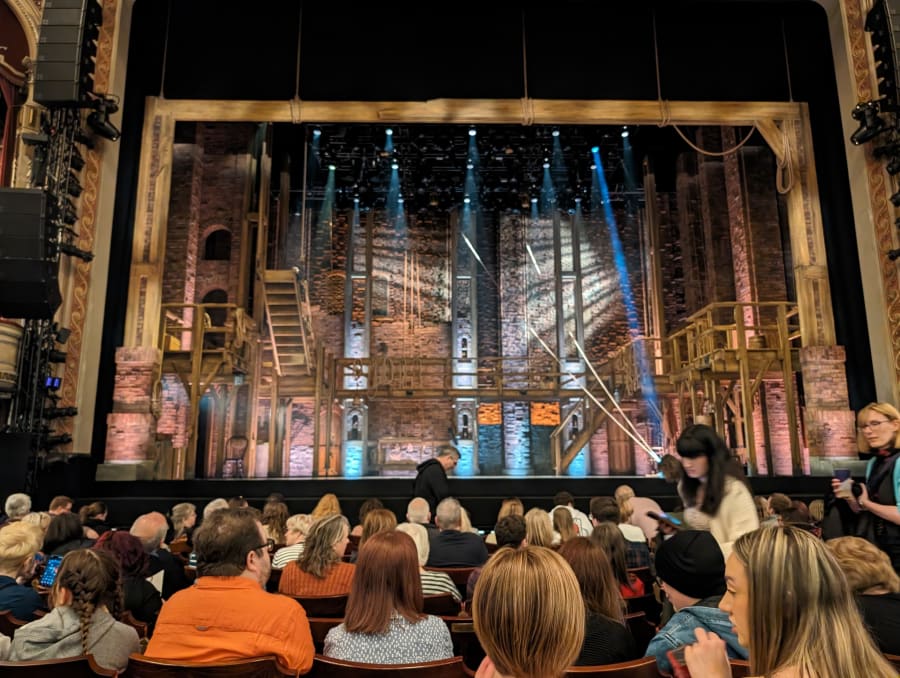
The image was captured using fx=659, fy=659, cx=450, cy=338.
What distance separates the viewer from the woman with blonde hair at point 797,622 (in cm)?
104

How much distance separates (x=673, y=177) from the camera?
18.0m

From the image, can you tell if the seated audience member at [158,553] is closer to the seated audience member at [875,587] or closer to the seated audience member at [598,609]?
the seated audience member at [598,609]

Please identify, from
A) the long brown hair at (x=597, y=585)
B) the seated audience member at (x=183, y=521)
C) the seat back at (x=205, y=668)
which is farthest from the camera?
the seated audience member at (x=183, y=521)

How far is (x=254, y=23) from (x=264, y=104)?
43.9 inches

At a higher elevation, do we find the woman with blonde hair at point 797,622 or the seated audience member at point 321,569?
the woman with blonde hair at point 797,622

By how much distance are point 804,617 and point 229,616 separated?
1.57m

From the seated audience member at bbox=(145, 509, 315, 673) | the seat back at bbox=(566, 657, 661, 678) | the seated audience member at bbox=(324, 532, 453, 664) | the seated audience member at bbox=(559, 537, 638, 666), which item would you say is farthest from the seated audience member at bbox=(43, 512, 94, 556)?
the seat back at bbox=(566, 657, 661, 678)

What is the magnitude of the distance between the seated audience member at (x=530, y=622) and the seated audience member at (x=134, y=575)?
1.96m

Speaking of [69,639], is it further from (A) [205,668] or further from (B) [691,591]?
(B) [691,591]

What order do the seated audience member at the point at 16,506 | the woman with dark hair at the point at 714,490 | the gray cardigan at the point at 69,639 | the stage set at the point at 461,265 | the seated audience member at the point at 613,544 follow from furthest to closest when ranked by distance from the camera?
the stage set at the point at 461,265 → the seated audience member at the point at 16,506 → the seated audience member at the point at 613,544 → the woman with dark hair at the point at 714,490 → the gray cardigan at the point at 69,639

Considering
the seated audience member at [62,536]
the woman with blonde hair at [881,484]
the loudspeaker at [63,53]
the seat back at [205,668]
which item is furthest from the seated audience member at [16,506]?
the woman with blonde hair at [881,484]

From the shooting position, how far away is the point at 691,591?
1.89 m

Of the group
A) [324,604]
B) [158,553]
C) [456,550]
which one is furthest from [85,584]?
[456,550]

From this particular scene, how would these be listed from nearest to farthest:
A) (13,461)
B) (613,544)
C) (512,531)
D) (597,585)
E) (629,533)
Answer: (597,585), (613,544), (512,531), (629,533), (13,461)
